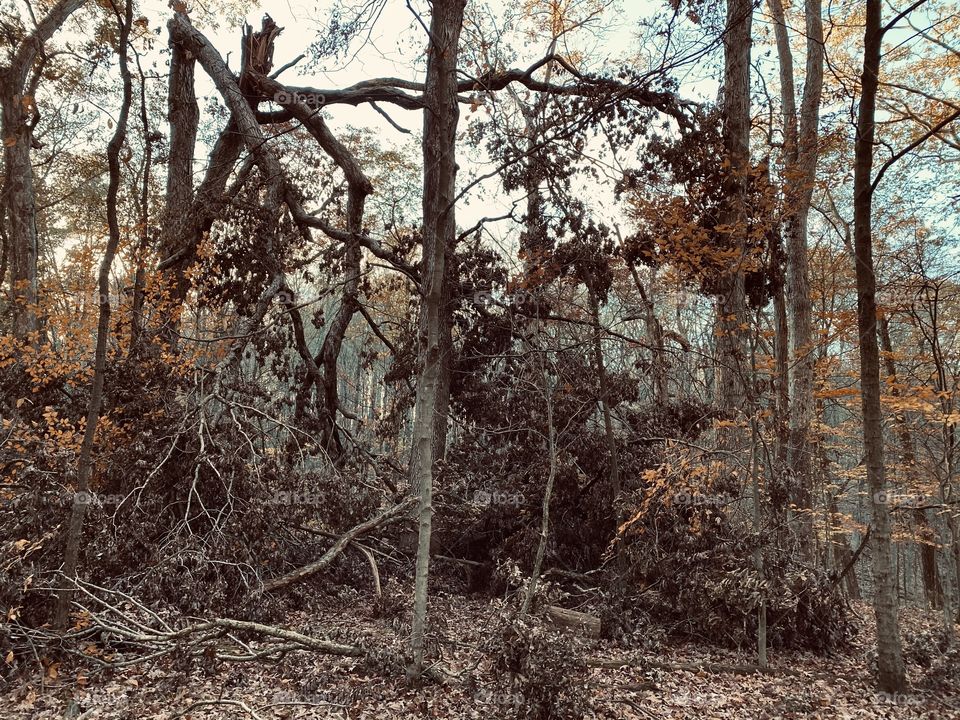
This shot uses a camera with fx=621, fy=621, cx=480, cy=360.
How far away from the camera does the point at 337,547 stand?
6992 mm

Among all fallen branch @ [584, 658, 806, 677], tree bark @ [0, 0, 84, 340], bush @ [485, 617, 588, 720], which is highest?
tree bark @ [0, 0, 84, 340]

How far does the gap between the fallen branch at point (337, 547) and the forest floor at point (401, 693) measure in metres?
1.38

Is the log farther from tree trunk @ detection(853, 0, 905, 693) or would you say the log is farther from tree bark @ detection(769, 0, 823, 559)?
tree bark @ detection(769, 0, 823, 559)

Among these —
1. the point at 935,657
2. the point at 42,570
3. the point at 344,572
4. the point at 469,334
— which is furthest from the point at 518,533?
the point at 42,570

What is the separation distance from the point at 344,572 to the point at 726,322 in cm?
504

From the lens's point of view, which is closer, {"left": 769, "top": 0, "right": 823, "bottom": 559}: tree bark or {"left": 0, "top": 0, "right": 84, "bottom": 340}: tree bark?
{"left": 769, "top": 0, "right": 823, "bottom": 559}: tree bark

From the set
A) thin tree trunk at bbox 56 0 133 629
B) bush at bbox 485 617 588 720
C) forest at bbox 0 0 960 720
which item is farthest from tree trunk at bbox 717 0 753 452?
thin tree trunk at bbox 56 0 133 629

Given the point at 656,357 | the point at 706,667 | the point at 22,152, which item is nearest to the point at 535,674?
the point at 706,667

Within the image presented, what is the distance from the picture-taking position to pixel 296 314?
28.1 feet

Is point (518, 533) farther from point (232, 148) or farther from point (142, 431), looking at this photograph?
point (232, 148)

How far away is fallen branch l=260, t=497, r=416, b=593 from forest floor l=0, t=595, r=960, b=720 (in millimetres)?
1377

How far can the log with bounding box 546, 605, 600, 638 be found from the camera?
6230mm

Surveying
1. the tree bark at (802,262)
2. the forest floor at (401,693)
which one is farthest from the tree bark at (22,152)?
the tree bark at (802,262)

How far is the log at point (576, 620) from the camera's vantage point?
20.4ft
